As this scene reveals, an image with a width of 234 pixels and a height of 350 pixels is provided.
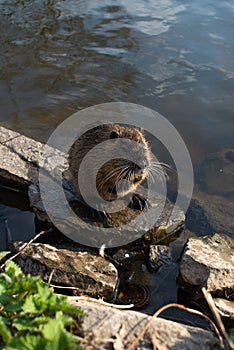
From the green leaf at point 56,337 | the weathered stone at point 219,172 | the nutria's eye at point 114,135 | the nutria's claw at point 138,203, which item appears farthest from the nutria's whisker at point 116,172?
the green leaf at point 56,337

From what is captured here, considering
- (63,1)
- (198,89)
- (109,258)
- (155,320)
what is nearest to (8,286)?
(155,320)

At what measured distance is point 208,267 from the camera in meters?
3.45

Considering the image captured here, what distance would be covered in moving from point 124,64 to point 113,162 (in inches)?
158

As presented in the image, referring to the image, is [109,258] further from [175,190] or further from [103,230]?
[175,190]

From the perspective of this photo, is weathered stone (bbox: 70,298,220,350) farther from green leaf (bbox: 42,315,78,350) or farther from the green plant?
green leaf (bbox: 42,315,78,350)

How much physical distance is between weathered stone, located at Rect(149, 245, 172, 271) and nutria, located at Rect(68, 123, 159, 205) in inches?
22.6

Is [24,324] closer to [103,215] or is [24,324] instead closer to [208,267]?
[208,267]

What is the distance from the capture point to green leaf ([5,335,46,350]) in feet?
5.68

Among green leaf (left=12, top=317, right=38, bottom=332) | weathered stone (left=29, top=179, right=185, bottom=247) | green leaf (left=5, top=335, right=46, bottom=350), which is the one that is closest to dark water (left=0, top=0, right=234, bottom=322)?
weathered stone (left=29, top=179, right=185, bottom=247)

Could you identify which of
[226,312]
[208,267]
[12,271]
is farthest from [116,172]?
[12,271]

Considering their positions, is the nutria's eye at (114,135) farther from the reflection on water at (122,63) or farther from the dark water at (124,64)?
the reflection on water at (122,63)

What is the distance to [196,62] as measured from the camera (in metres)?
7.42

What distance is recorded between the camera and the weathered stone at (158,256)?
3.78m

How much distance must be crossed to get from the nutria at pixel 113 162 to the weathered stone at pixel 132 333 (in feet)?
5.51
